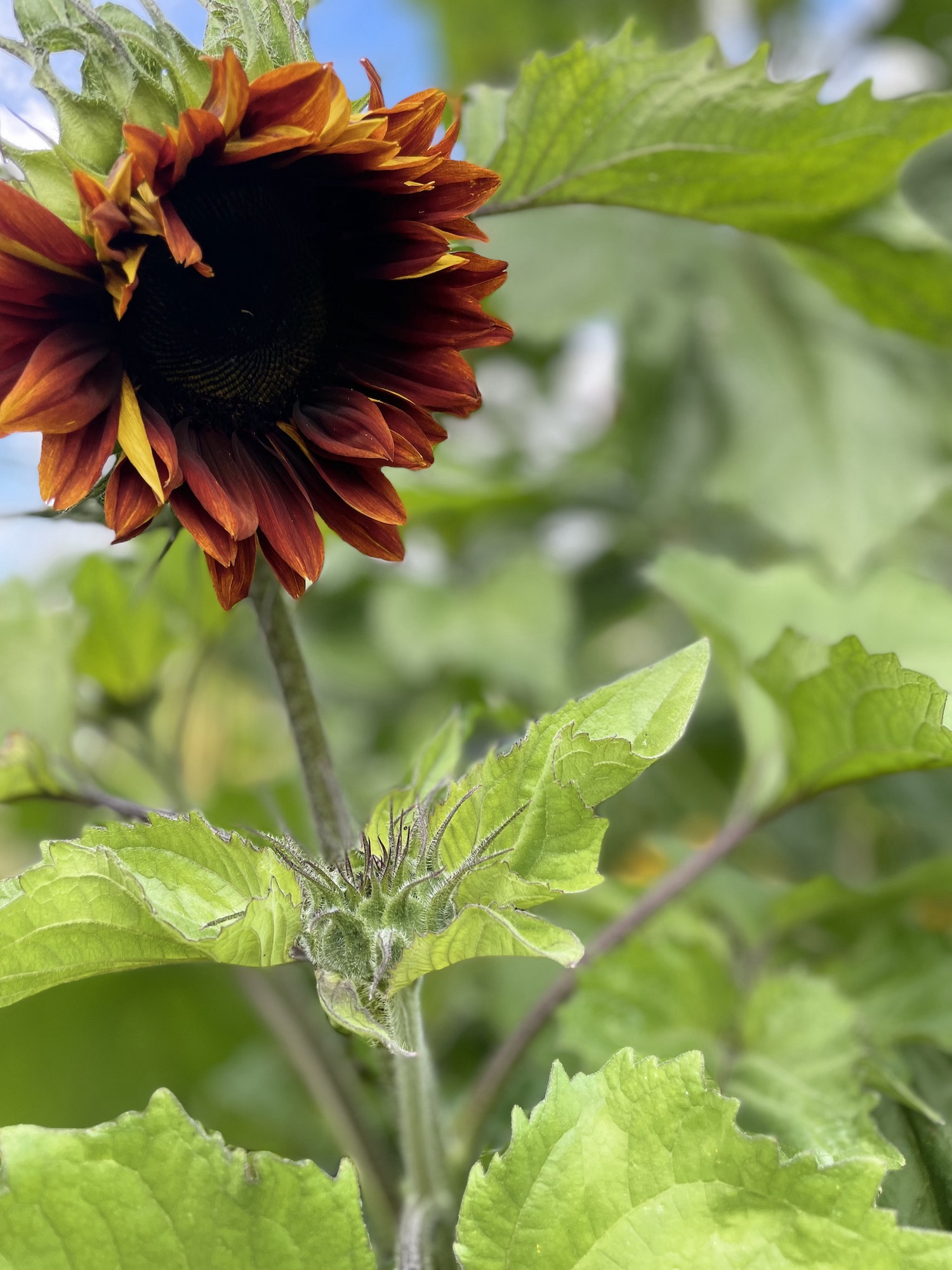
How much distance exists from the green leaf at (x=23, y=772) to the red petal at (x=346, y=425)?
183 millimetres

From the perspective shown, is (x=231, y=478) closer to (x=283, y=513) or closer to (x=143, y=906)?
(x=283, y=513)

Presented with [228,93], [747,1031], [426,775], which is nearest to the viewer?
[228,93]

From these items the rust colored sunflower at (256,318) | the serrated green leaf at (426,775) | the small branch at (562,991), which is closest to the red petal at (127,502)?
the rust colored sunflower at (256,318)

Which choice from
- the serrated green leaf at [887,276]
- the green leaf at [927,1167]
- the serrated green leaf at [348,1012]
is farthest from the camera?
the serrated green leaf at [887,276]

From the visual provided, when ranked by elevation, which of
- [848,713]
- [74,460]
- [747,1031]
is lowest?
[747,1031]

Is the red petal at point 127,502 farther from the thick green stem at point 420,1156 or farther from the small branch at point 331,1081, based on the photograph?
the small branch at point 331,1081

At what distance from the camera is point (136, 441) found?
0.97ft

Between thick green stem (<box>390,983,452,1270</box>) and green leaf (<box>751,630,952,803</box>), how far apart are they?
19cm

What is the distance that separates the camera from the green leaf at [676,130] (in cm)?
42

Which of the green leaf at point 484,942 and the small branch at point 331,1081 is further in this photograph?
the small branch at point 331,1081

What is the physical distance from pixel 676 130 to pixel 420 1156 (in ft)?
1.25

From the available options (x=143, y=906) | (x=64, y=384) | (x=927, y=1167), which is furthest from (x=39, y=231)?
(x=927, y=1167)

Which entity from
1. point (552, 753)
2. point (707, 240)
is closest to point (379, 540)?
point (552, 753)

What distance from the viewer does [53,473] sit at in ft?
0.98
